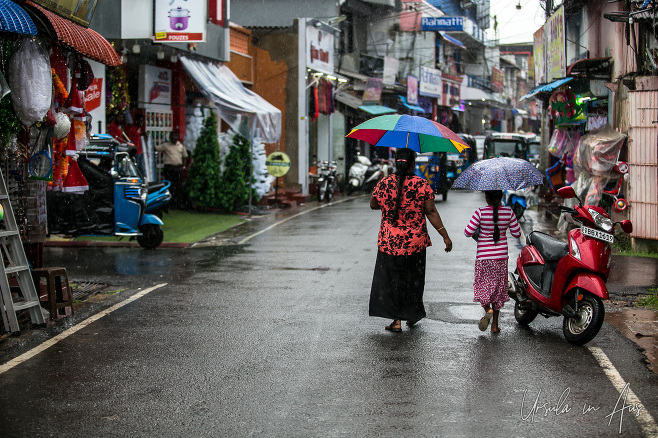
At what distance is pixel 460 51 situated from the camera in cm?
5959

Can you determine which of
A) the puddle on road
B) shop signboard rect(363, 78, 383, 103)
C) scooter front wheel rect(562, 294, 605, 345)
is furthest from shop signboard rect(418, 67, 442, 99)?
scooter front wheel rect(562, 294, 605, 345)

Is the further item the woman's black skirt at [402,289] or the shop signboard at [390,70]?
the shop signboard at [390,70]

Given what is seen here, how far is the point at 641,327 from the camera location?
7969mm

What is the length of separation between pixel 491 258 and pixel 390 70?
34.0 meters

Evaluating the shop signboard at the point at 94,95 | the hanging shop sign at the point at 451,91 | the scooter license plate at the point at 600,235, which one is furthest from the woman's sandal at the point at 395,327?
the hanging shop sign at the point at 451,91

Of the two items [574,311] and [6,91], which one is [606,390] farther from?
[6,91]

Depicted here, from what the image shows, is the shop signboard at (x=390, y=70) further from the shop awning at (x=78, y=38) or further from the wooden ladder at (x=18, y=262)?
the wooden ladder at (x=18, y=262)

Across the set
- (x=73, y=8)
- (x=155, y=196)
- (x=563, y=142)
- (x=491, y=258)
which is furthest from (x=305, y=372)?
(x=563, y=142)

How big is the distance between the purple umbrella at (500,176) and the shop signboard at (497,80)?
183ft

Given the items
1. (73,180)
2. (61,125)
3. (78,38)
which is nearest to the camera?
(78,38)

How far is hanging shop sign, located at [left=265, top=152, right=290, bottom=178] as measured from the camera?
72.9 ft

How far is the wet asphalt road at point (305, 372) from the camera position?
4941mm

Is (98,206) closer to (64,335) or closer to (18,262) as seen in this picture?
(18,262)

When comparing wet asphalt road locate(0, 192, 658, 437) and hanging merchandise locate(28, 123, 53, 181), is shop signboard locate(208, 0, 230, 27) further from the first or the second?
hanging merchandise locate(28, 123, 53, 181)
